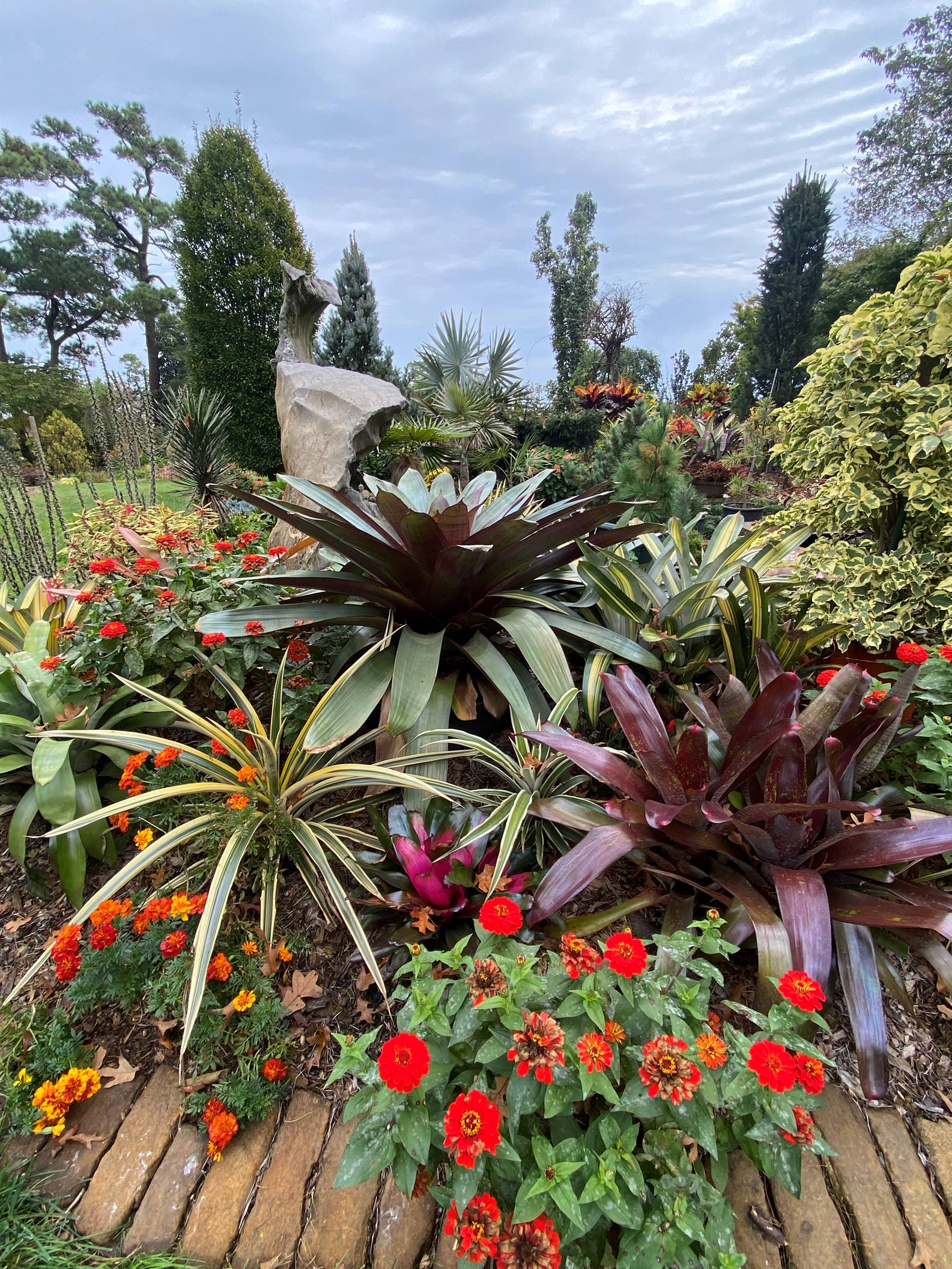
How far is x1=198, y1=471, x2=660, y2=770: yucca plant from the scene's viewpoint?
1570 mm

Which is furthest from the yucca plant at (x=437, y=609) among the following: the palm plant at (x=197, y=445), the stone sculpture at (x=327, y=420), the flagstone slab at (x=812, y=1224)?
the palm plant at (x=197, y=445)

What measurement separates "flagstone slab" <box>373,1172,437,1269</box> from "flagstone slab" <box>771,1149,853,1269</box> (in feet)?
1.85

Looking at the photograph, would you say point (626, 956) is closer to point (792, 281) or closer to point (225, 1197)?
point (225, 1197)

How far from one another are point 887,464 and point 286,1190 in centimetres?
225

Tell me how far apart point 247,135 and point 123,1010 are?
9997 mm

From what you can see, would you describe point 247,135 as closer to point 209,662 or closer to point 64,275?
point 209,662

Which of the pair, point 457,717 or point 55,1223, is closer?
point 55,1223

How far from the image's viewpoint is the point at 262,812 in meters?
1.37

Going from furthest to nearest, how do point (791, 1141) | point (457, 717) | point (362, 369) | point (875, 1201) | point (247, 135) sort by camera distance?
point (362, 369) → point (247, 135) → point (457, 717) → point (875, 1201) → point (791, 1141)

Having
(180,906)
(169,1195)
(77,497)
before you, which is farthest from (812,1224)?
(77,497)

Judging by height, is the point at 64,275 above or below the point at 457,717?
above

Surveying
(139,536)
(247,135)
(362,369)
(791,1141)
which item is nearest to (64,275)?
(247,135)

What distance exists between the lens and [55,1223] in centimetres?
101

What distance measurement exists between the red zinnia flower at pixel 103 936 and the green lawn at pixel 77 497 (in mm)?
3604
